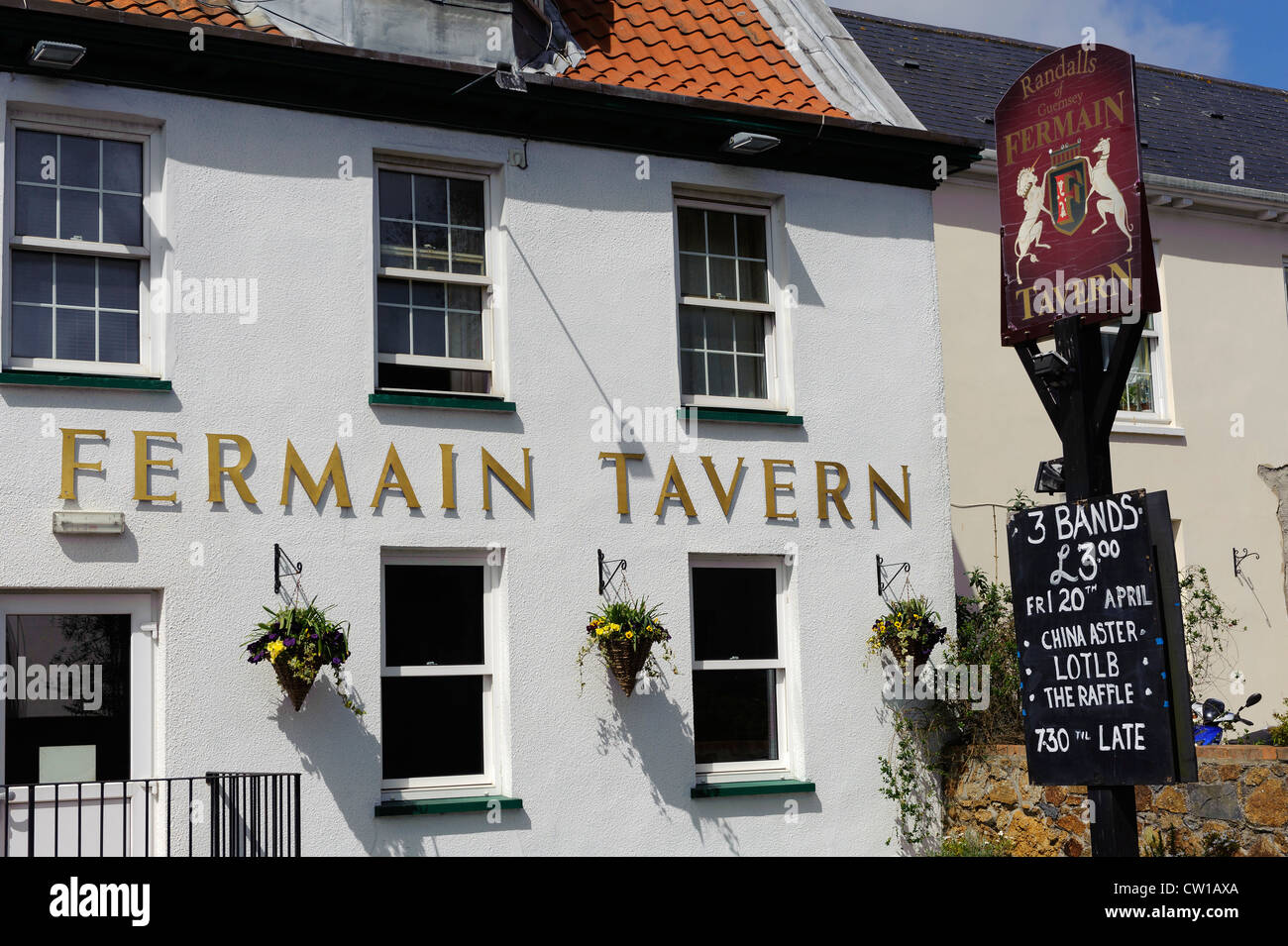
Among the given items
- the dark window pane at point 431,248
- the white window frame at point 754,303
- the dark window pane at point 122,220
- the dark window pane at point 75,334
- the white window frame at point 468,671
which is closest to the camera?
the dark window pane at point 75,334

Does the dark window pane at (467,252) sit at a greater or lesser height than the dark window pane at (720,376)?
greater

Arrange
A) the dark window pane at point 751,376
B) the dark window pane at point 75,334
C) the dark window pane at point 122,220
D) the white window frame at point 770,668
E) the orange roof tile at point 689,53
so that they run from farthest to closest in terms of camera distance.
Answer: the orange roof tile at point 689,53 < the dark window pane at point 751,376 < the white window frame at point 770,668 < the dark window pane at point 122,220 < the dark window pane at point 75,334

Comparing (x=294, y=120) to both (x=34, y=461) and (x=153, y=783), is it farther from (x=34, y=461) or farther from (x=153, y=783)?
(x=153, y=783)

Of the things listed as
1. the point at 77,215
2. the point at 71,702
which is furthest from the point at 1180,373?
the point at 71,702

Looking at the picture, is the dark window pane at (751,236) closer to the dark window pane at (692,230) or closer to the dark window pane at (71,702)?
the dark window pane at (692,230)

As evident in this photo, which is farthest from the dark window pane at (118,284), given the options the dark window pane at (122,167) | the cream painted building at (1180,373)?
the cream painted building at (1180,373)

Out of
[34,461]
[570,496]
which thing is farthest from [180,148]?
[570,496]

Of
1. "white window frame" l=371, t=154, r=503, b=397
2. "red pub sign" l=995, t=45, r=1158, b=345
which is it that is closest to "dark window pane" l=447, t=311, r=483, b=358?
"white window frame" l=371, t=154, r=503, b=397

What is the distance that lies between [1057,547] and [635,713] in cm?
407

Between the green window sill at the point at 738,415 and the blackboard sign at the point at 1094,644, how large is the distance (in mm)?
3776

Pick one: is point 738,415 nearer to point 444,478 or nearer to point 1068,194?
point 444,478

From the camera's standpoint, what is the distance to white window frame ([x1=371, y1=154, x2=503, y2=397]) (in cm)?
1081

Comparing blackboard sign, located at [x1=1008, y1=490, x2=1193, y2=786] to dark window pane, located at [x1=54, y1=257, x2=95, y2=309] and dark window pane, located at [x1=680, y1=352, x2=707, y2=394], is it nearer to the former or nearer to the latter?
dark window pane, located at [x1=680, y1=352, x2=707, y2=394]

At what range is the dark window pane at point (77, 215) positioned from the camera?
9.97 metres
